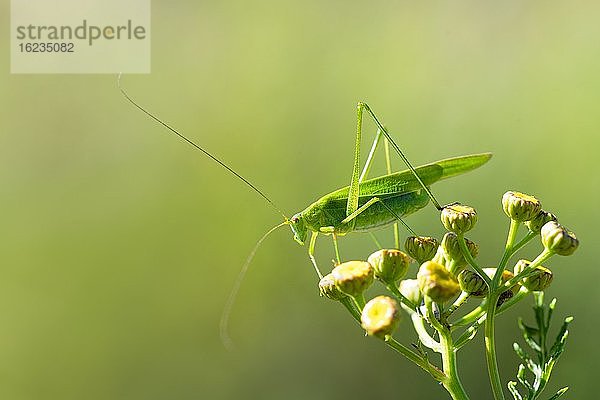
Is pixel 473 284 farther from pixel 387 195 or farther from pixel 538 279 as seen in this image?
pixel 387 195

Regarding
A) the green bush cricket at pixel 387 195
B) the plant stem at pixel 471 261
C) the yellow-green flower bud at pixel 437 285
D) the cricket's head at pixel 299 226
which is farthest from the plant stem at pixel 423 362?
the cricket's head at pixel 299 226

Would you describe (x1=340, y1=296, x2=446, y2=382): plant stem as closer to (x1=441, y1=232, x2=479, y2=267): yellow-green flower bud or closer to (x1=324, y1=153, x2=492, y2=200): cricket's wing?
(x1=441, y1=232, x2=479, y2=267): yellow-green flower bud

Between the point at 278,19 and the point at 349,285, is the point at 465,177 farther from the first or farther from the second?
the point at 349,285

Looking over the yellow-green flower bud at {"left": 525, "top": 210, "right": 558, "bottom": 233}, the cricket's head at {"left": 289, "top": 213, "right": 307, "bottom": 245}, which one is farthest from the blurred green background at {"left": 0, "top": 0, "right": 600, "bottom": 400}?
the yellow-green flower bud at {"left": 525, "top": 210, "right": 558, "bottom": 233}

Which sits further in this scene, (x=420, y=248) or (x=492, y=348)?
(x=420, y=248)

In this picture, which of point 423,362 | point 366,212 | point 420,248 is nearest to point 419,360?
point 423,362
